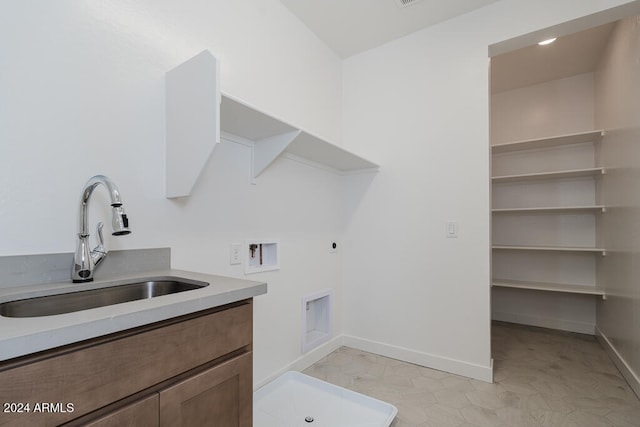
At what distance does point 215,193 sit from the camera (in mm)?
1659

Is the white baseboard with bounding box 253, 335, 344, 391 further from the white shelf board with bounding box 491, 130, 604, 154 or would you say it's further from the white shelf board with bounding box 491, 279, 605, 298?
the white shelf board with bounding box 491, 130, 604, 154

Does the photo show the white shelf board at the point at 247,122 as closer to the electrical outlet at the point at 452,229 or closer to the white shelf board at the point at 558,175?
the electrical outlet at the point at 452,229

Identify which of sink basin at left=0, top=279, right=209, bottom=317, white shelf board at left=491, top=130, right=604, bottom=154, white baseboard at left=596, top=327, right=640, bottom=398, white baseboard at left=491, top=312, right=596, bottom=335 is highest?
white shelf board at left=491, top=130, right=604, bottom=154

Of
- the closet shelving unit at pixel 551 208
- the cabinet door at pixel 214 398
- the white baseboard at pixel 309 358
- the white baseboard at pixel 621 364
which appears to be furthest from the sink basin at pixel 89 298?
the closet shelving unit at pixel 551 208

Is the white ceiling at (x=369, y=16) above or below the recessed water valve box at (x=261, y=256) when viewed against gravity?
above

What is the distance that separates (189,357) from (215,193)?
987 mm

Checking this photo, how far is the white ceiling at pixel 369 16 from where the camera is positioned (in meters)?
2.15

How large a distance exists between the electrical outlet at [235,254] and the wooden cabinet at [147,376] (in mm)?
734

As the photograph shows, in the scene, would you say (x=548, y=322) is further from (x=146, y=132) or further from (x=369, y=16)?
(x=146, y=132)

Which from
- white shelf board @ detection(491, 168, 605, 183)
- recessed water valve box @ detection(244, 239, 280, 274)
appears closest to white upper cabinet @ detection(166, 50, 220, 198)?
recessed water valve box @ detection(244, 239, 280, 274)

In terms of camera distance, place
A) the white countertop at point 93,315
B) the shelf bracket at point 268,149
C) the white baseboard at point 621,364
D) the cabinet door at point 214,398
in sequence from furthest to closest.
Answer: the white baseboard at point 621,364 → the shelf bracket at point 268,149 → the cabinet door at point 214,398 → the white countertop at point 93,315

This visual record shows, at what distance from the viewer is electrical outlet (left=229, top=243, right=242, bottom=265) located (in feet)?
5.68

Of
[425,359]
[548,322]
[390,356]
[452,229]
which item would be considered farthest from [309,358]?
[548,322]

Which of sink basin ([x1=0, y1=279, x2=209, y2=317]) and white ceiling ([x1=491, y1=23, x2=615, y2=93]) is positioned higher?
white ceiling ([x1=491, y1=23, x2=615, y2=93])
